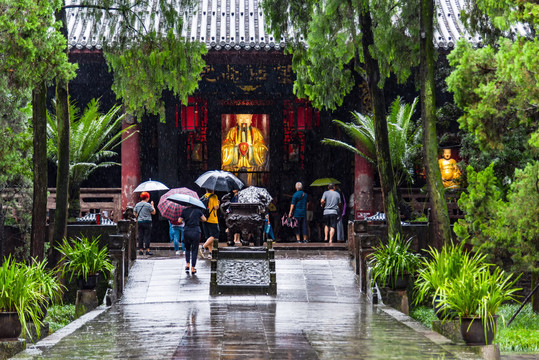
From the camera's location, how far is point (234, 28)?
734 inches

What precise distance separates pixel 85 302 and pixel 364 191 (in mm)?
8057

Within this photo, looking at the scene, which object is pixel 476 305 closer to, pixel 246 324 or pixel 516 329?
pixel 246 324

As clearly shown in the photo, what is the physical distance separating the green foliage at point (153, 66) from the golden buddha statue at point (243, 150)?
24.9 feet

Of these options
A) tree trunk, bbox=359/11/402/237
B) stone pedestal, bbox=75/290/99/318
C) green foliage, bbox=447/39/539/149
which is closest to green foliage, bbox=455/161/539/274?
green foliage, bbox=447/39/539/149

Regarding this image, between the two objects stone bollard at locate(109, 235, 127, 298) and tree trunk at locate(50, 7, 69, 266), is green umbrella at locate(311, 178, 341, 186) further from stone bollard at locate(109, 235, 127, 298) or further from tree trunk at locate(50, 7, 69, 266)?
tree trunk at locate(50, 7, 69, 266)

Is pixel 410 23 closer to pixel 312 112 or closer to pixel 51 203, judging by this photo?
pixel 312 112

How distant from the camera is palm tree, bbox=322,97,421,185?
17797 mm

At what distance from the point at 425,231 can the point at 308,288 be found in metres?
3.21

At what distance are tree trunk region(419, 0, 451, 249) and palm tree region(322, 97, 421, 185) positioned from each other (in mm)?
5057

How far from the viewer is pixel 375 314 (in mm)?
11188

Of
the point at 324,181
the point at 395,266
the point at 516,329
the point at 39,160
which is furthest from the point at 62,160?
the point at 324,181

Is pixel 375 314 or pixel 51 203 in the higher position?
pixel 51 203

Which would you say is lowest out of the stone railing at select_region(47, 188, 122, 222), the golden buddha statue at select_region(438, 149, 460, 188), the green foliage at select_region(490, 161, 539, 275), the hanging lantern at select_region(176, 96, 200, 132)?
the green foliage at select_region(490, 161, 539, 275)

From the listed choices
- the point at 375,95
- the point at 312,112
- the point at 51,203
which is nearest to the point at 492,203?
the point at 375,95
